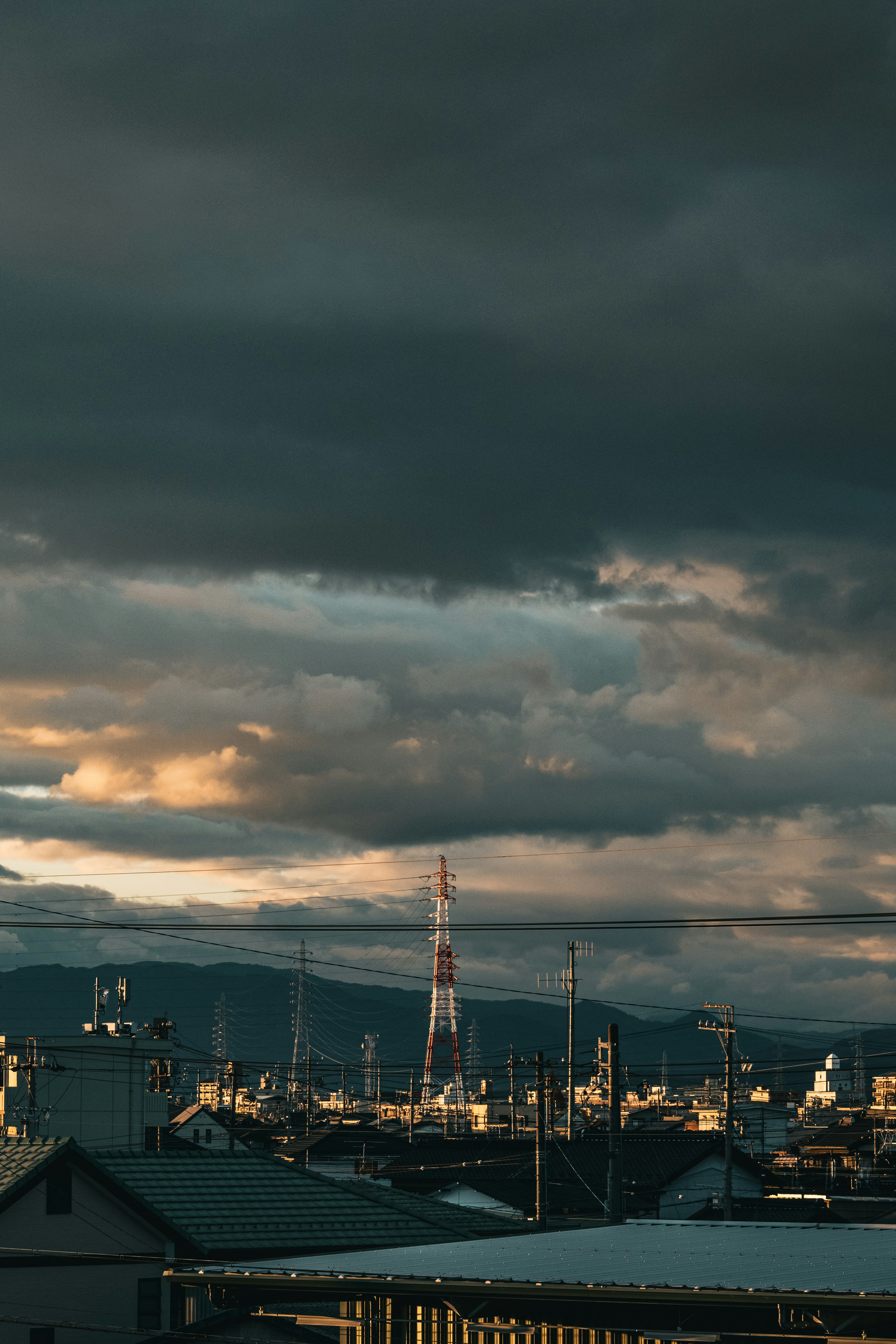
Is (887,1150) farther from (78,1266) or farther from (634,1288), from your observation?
(634,1288)

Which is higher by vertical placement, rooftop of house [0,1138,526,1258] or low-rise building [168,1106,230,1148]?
rooftop of house [0,1138,526,1258]

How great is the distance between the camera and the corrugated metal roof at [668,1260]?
73.8 feet

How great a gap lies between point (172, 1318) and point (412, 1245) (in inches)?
243

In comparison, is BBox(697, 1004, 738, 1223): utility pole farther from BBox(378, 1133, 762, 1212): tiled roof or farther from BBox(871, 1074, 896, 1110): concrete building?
BBox(871, 1074, 896, 1110): concrete building

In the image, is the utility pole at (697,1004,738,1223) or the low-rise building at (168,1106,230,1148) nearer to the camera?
the utility pole at (697,1004,738,1223)

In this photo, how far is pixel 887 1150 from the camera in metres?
94.1

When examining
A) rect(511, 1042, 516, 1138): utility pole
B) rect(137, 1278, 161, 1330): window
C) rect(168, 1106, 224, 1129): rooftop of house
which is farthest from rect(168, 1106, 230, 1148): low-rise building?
rect(137, 1278, 161, 1330): window

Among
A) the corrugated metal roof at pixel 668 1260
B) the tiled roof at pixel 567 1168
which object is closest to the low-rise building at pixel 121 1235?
the corrugated metal roof at pixel 668 1260

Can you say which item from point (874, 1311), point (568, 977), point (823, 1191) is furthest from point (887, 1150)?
point (874, 1311)

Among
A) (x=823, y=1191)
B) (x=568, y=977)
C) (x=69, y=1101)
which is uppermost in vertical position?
(x=568, y=977)

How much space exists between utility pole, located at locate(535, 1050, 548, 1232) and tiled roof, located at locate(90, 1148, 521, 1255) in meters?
2.82

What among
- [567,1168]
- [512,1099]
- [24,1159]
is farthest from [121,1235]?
[512,1099]

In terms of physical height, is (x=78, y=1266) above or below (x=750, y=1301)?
below

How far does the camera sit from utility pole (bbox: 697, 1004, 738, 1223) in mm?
56125
